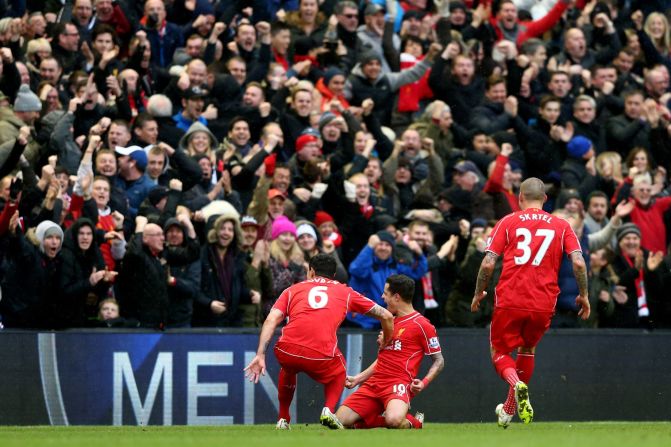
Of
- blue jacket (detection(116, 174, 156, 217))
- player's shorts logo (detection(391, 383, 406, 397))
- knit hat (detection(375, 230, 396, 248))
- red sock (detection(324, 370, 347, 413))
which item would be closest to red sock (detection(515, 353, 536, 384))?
player's shorts logo (detection(391, 383, 406, 397))

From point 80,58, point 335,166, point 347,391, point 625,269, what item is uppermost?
point 80,58

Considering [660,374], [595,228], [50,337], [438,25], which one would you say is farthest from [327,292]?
[438,25]

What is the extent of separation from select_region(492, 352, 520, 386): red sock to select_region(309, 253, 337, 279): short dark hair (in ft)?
5.68

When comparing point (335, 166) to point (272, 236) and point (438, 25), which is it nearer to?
point (272, 236)

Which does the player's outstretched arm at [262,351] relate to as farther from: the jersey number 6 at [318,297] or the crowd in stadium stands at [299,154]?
the crowd in stadium stands at [299,154]

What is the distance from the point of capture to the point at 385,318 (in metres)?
13.8

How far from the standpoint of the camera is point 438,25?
23688mm

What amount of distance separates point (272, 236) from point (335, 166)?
2349 mm

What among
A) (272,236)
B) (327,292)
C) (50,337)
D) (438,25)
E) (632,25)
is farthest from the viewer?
(632,25)

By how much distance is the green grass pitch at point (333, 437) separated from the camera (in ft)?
36.8

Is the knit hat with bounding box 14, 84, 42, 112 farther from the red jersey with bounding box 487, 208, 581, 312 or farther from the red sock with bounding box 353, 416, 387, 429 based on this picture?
the red jersey with bounding box 487, 208, 581, 312

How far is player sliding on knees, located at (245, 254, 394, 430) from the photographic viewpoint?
13664 millimetres

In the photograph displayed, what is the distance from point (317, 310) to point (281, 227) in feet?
12.6

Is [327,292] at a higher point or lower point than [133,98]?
lower
